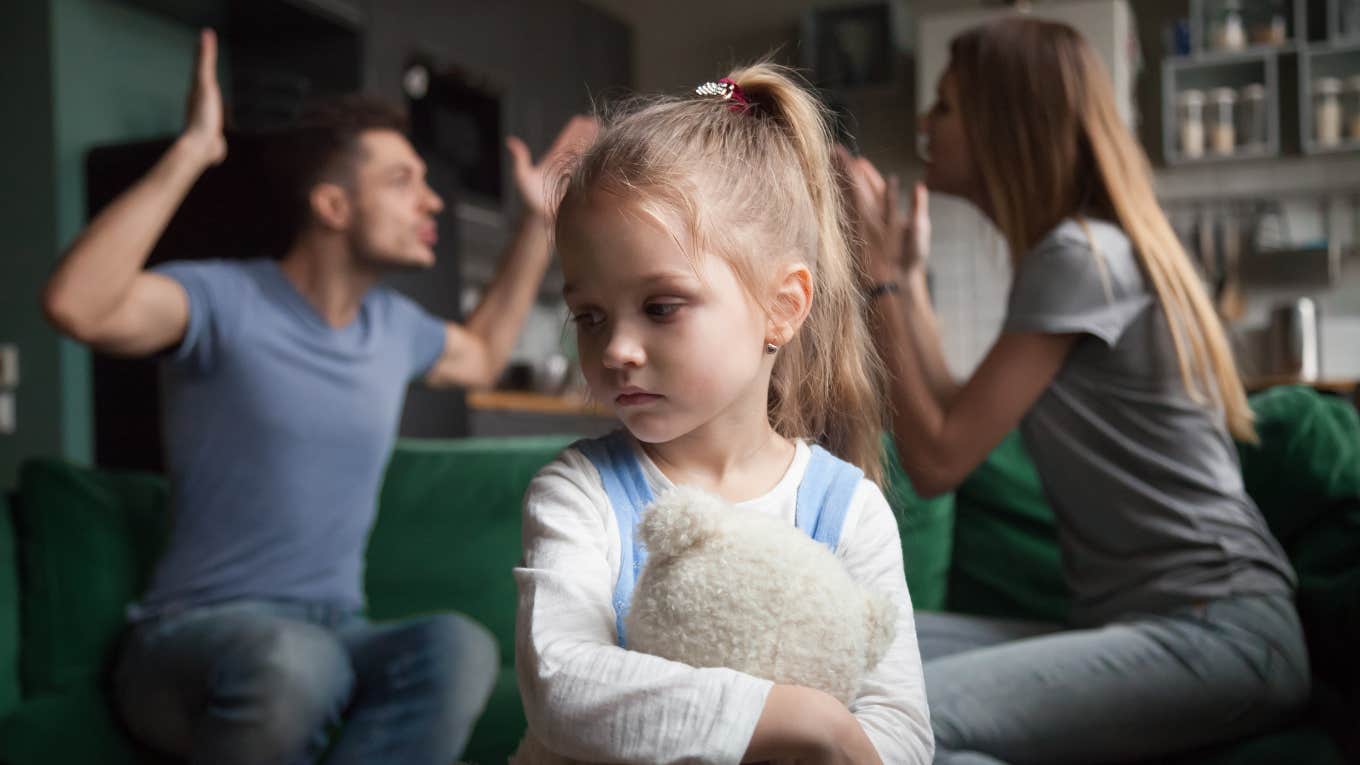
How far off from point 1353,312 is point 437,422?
3419 millimetres

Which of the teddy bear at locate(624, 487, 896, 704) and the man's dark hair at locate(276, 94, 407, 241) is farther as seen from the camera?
the man's dark hair at locate(276, 94, 407, 241)

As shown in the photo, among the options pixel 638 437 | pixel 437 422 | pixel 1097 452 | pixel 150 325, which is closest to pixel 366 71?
pixel 437 422

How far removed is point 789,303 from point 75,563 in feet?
4.35

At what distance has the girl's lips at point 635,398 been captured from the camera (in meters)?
0.54

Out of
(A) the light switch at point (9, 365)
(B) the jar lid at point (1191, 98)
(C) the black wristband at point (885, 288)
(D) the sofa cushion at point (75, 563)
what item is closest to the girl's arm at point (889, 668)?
(C) the black wristband at point (885, 288)

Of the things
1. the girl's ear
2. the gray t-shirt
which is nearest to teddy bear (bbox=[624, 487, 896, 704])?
the girl's ear

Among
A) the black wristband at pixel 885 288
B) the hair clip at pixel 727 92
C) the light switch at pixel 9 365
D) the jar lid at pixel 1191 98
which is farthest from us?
the jar lid at pixel 1191 98

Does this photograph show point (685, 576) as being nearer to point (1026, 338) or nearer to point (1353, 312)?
point (1026, 338)

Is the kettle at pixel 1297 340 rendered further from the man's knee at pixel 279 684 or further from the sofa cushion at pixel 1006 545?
the man's knee at pixel 279 684

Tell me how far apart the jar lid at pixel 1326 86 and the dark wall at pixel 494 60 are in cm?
265

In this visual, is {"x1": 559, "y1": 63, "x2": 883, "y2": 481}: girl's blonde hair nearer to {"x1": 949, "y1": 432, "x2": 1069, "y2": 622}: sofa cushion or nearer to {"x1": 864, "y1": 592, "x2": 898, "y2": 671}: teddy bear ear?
{"x1": 864, "y1": 592, "x2": 898, "y2": 671}: teddy bear ear

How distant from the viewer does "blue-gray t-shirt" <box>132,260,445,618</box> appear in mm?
1386

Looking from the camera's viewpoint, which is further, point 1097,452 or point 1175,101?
point 1175,101

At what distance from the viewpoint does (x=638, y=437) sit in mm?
562
